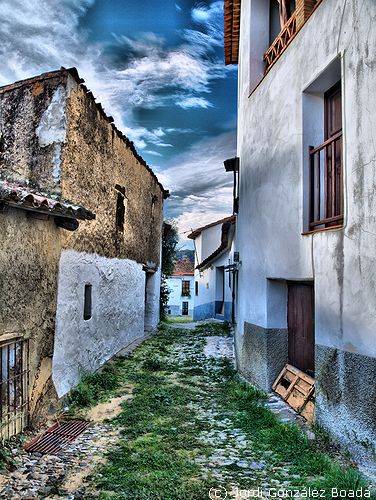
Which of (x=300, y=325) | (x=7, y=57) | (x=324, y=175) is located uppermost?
(x=7, y=57)

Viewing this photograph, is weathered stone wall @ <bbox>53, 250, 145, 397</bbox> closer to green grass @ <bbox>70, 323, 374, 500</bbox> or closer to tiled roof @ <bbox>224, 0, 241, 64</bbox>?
green grass @ <bbox>70, 323, 374, 500</bbox>

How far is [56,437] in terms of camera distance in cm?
512

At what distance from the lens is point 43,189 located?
632cm

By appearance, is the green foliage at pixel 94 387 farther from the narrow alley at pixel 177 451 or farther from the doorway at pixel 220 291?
the doorway at pixel 220 291

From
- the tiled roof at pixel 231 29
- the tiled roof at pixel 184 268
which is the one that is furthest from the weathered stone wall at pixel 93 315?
the tiled roof at pixel 184 268

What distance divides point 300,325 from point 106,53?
8985 mm

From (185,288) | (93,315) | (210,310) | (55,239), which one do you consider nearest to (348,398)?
(55,239)

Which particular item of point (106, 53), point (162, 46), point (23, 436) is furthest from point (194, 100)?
point (23, 436)

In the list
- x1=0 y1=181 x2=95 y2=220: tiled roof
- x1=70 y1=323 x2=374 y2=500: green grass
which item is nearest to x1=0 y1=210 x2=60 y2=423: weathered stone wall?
x1=0 y1=181 x2=95 y2=220: tiled roof

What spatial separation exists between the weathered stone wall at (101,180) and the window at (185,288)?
90.7 feet

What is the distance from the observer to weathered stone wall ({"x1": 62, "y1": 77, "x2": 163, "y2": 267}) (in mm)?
6773

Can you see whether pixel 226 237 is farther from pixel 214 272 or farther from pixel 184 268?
pixel 184 268

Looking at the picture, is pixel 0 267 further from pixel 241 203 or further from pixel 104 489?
pixel 241 203

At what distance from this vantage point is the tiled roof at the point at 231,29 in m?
9.38
